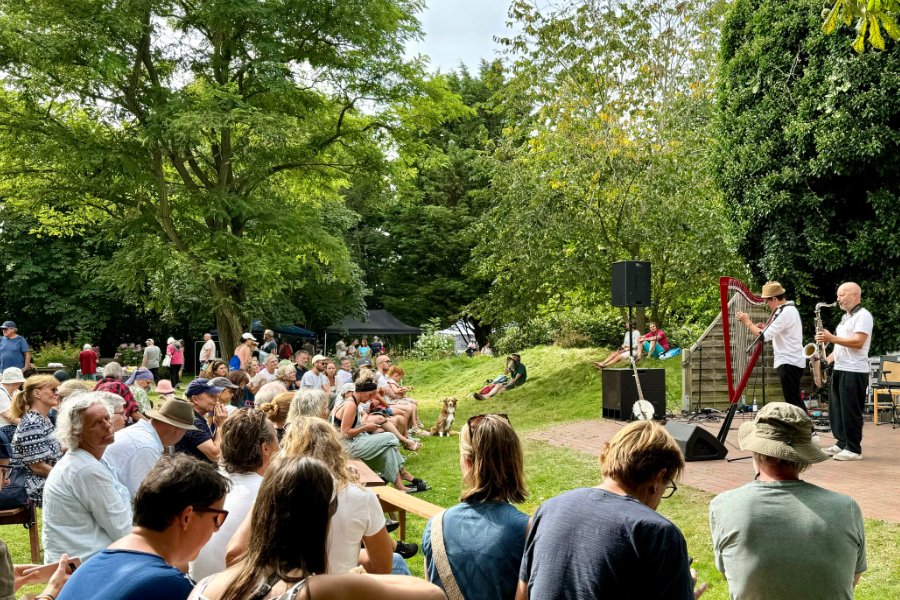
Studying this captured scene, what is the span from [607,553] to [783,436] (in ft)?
3.01

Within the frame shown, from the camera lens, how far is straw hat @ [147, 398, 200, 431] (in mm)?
4547

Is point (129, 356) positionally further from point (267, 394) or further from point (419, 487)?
point (419, 487)

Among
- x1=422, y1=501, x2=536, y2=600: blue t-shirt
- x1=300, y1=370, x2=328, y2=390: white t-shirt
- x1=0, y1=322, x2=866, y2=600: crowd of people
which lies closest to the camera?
x1=0, y1=322, x2=866, y2=600: crowd of people

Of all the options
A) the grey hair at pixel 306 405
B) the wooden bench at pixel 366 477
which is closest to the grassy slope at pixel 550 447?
the wooden bench at pixel 366 477

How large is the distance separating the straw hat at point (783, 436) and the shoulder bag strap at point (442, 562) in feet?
3.87

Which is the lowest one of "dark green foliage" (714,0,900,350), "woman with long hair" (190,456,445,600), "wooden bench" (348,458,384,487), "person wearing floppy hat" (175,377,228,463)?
"wooden bench" (348,458,384,487)

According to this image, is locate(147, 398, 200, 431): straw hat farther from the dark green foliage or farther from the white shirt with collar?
the dark green foliage

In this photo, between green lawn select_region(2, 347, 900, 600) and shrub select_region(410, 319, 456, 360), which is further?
shrub select_region(410, 319, 456, 360)

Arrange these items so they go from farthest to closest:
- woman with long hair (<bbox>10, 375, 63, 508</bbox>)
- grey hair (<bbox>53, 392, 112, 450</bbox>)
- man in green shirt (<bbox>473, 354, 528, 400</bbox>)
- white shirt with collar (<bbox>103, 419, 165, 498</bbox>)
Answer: man in green shirt (<bbox>473, 354, 528, 400</bbox>) < woman with long hair (<bbox>10, 375, 63, 508</bbox>) < white shirt with collar (<bbox>103, 419, 165, 498</bbox>) < grey hair (<bbox>53, 392, 112, 450</bbox>)

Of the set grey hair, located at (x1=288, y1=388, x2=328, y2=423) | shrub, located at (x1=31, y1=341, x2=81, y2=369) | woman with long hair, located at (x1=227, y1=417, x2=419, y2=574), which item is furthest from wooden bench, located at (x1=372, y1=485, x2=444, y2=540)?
shrub, located at (x1=31, y1=341, x2=81, y2=369)

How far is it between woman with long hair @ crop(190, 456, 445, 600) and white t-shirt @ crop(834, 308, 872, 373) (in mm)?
6456

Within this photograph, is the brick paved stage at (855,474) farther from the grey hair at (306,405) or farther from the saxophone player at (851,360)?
the grey hair at (306,405)

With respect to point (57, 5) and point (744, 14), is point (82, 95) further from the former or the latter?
point (744, 14)

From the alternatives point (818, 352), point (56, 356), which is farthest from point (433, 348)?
point (818, 352)
